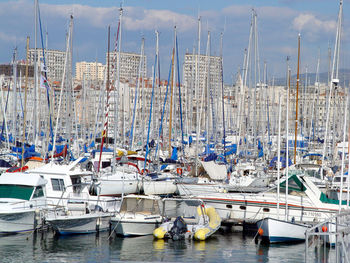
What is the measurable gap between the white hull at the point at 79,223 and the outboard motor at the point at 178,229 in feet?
10.00

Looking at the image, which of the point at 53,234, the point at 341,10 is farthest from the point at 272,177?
the point at 53,234

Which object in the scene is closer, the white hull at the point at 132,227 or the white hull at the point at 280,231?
the white hull at the point at 280,231

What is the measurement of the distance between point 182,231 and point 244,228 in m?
3.23

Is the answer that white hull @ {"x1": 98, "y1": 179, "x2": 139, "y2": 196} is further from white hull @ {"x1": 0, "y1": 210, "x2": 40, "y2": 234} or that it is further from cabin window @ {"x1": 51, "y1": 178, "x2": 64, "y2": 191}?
white hull @ {"x1": 0, "y1": 210, "x2": 40, "y2": 234}

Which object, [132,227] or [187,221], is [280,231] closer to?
[187,221]

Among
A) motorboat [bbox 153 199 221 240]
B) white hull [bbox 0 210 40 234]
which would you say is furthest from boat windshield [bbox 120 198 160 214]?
white hull [bbox 0 210 40 234]

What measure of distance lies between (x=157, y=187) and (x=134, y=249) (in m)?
10.9

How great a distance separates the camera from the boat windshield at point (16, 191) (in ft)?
76.3

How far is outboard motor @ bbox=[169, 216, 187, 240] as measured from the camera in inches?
885

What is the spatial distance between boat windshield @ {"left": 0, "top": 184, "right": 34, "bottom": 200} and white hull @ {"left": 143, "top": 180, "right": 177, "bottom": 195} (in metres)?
9.27

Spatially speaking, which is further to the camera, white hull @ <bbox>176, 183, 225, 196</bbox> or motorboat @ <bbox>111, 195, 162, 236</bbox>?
white hull @ <bbox>176, 183, 225, 196</bbox>

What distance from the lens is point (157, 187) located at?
3192 centimetres

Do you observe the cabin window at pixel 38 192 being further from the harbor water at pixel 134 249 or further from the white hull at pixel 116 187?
the white hull at pixel 116 187

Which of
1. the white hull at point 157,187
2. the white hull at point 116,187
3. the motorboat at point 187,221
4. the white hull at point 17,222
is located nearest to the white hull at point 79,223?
the white hull at point 17,222
